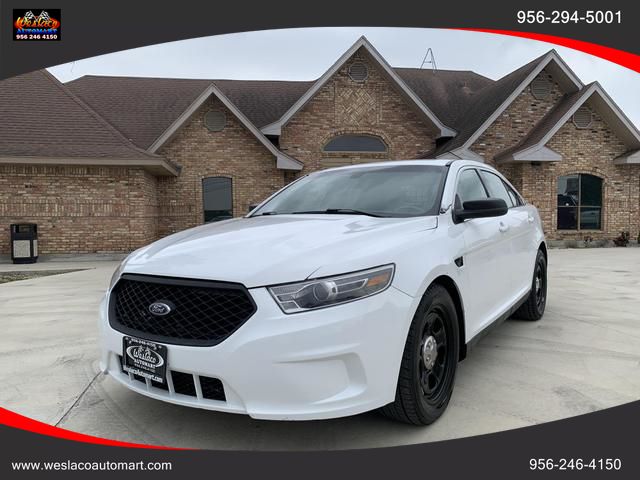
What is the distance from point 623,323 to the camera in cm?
532

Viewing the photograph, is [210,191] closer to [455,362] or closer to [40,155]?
[40,155]

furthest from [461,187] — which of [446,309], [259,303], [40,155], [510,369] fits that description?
[40,155]

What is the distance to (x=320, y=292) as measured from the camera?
2.30 metres

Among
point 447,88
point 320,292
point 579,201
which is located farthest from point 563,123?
point 320,292

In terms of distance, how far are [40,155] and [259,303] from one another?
13.1 metres

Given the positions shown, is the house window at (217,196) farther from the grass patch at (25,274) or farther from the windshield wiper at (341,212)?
the windshield wiper at (341,212)

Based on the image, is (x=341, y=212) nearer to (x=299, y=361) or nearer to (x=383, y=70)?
(x=299, y=361)

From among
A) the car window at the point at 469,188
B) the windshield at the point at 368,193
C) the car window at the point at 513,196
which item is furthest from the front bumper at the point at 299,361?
the car window at the point at 513,196

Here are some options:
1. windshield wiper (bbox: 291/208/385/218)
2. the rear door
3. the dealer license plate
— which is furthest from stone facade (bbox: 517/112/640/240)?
the dealer license plate

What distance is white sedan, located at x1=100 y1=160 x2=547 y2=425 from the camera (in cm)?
226

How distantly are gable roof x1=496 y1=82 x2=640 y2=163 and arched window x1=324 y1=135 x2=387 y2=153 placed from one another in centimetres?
421

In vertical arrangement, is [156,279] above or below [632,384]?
above

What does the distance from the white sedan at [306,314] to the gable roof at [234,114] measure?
12392 mm

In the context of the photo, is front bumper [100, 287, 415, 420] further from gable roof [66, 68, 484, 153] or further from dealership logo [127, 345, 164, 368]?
gable roof [66, 68, 484, 153]
